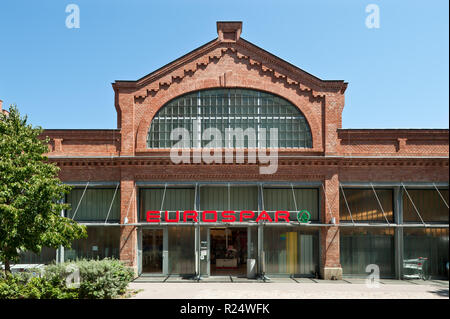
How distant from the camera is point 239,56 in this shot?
2098cm

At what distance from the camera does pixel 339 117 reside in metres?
21.1

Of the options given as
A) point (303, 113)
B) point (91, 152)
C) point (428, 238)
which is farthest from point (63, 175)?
point (428, 238)

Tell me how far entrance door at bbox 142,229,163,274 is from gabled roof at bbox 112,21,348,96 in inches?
322

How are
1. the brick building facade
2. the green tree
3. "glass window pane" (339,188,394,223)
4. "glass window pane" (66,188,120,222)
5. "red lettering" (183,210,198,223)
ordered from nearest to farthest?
the green tree < "red lettering" (183,210,198,223) < the brick building facade < "glass window pane" (339,188,394,223) < "glass window pane" (66,188,120,222)

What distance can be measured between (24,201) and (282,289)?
39.1ft

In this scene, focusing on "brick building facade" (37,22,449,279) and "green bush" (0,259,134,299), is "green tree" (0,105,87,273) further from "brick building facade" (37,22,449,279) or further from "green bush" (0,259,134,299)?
"brick building facade" (37,22,449,279)

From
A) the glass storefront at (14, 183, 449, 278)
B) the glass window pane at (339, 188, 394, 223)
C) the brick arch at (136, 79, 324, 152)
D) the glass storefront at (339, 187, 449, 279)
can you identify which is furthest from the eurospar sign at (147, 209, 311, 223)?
the brick arch at (136, 79, 324, 152)

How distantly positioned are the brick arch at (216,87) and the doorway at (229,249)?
6463 millimetres

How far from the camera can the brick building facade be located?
20.5 m

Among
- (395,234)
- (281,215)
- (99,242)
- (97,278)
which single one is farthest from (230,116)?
(395,234)

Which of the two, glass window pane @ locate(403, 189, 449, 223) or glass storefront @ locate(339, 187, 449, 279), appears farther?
glass window pane @ locate(403, 189, 449, 223)

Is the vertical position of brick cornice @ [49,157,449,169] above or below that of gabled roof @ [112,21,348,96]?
below

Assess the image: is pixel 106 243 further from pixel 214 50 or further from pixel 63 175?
pixel 214 50

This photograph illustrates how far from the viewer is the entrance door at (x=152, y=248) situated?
2072cm
